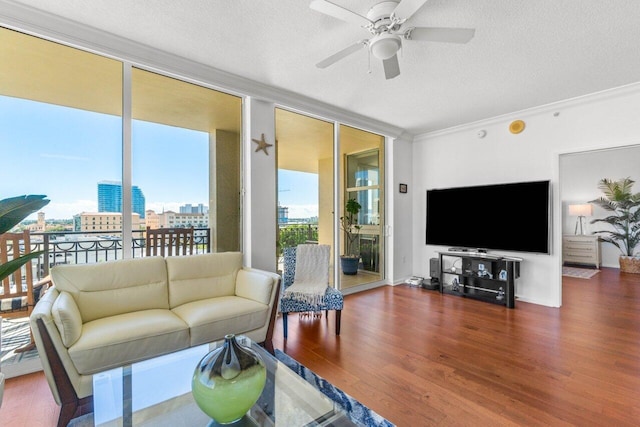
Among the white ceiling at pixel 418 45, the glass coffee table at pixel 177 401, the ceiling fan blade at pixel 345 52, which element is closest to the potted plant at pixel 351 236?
the white ceiling at pixel 418 45

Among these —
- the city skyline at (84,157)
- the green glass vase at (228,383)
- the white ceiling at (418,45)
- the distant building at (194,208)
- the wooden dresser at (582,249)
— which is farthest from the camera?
the wooden dresser at (582,249)

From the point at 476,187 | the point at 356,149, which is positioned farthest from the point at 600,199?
the point at 356,149

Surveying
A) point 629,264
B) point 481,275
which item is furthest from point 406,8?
point 629,264

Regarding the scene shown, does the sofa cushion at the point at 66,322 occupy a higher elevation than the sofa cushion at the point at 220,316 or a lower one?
higher

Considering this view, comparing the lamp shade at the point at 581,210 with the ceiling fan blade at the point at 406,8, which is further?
the lamp shade at the point at 581,210

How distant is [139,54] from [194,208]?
4.82ft

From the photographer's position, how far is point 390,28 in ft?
6.86

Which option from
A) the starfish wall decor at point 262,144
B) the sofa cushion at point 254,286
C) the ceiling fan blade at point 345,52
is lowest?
the sofa cushion at point 254,286

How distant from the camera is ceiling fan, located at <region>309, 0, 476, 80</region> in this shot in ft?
5.94

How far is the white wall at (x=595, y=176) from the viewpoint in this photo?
20.7 ft

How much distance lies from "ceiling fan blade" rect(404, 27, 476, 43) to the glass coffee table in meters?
2.30

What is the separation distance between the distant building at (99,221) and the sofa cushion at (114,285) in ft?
1.43

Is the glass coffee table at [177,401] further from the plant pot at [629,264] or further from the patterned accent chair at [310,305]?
the plant pot at [629,264]

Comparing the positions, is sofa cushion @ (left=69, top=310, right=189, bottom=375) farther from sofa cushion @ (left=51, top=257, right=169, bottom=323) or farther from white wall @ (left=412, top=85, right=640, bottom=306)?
white wall @ (left=412, top=85, right=640, bottom=306)
